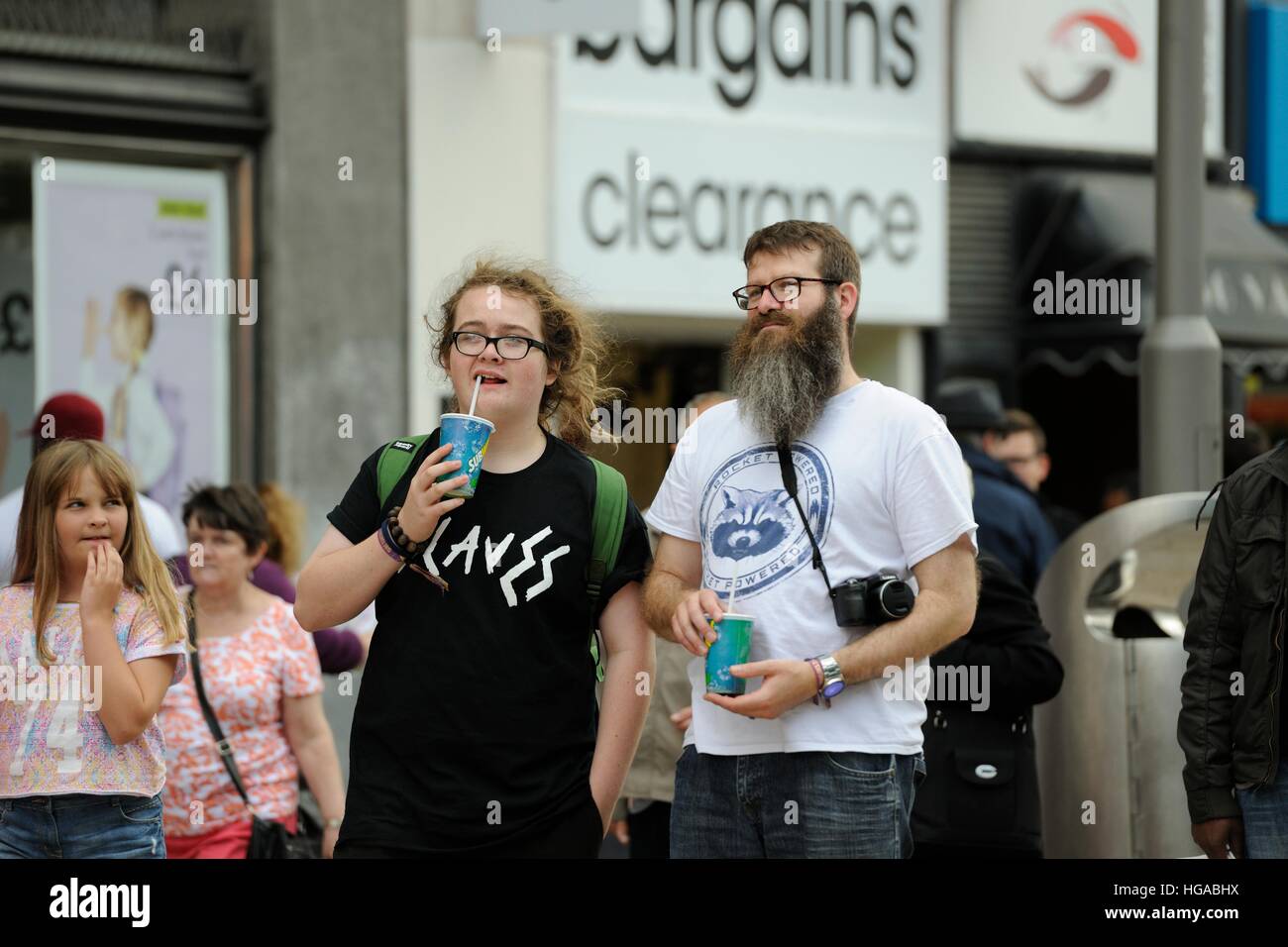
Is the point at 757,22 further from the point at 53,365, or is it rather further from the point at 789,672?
the point at 789,672

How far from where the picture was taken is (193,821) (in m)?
5.56

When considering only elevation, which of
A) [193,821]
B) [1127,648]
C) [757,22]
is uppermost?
[757,22]

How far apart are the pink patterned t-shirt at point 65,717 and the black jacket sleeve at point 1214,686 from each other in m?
2.35

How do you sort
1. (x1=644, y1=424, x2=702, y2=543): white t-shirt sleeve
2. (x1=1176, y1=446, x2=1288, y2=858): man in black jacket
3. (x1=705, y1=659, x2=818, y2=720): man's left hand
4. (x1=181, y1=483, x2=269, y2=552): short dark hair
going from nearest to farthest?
1. (x1=705, y1=659, x2=818, y2=720): man's left hand
2. (x1=644, y1=424, x2=702, y2=543): white t-shirt sleeve
3. (x1=1176, y1=446, x2=1288, y2=858): man in black jacket
4. (x1=181, y1=483, x2=269, y2=552): short dark hair

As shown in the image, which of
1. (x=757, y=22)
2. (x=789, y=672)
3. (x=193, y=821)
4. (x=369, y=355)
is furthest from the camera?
(x=757, y=22)

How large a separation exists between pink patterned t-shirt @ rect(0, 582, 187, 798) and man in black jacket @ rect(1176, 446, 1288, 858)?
93.1 inches

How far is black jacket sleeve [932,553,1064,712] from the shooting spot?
5.32 meters

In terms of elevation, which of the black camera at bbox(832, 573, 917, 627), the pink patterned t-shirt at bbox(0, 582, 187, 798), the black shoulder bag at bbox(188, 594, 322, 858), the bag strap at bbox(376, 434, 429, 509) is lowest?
the black shoulder bag at bbox(188, 594, 322, 858)

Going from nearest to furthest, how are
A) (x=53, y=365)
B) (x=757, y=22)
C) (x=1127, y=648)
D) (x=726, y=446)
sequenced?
(x=726, y=446), (x=1127, y=648), (x=53, y=365), (x=757, y=22)

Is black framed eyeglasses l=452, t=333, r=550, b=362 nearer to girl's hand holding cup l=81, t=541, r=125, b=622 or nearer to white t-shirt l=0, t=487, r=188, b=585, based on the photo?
girl's hand holding cup l=81, t=541, r=125, b=622

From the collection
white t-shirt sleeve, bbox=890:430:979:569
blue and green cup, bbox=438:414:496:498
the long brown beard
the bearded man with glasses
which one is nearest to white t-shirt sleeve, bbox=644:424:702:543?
the bearded man with glasses

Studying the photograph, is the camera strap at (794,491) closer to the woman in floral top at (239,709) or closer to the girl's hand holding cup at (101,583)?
the girl's hand holding cup at (101,583)

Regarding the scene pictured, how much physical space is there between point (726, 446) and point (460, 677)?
0.80 meters

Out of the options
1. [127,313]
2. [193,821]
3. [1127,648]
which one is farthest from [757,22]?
[193,821]
